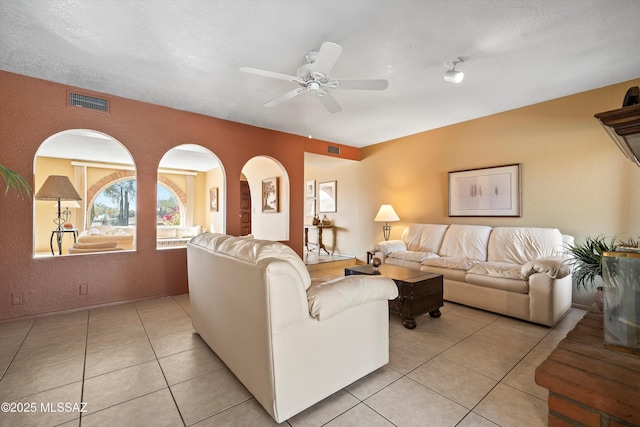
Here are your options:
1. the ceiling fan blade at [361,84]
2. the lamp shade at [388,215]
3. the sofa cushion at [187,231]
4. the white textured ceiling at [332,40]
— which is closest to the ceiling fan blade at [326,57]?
the ceiling fan blade at [361,84]

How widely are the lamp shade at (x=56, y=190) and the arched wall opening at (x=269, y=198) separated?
8.67 feet

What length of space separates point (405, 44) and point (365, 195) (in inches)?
154

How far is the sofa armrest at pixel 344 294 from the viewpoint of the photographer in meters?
1.54

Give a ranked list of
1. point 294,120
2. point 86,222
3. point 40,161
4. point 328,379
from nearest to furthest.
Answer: point 328,379 → point 294,120 → point 40,161 → point 86,222

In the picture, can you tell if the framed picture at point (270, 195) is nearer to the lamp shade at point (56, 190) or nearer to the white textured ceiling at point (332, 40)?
the white textured ceiling at point (332, 40)

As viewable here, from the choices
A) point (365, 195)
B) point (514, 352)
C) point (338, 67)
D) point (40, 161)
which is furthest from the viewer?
point (40, 161)

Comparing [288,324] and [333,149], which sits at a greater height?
[333,149]

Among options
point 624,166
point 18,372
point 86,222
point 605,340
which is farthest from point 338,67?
point 86,222

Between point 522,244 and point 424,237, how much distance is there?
135 centimetres

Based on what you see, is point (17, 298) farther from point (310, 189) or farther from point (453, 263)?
point (310, 189)

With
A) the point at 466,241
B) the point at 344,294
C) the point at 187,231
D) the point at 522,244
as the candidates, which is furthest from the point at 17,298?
the point at 522,244

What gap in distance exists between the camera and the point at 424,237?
4559 millimetres

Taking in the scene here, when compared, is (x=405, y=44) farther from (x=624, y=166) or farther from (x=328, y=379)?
(x=624, y=166)

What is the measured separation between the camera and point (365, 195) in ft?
20.2
